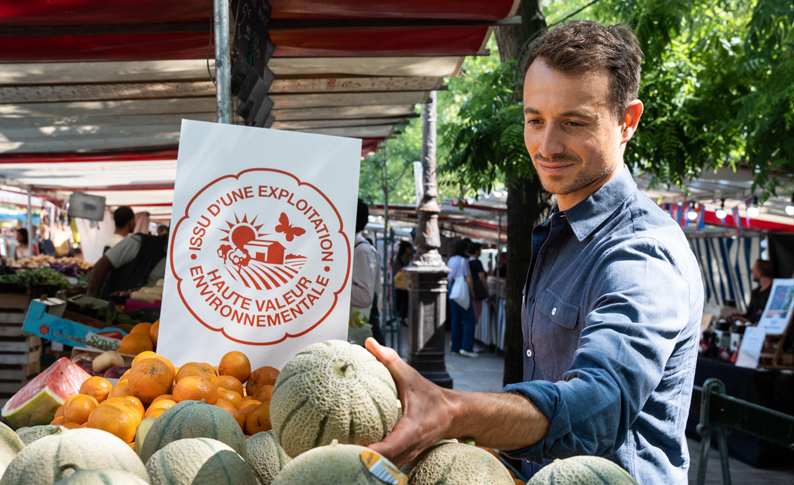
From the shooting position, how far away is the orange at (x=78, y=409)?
2432 mm

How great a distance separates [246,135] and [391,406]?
1801mm

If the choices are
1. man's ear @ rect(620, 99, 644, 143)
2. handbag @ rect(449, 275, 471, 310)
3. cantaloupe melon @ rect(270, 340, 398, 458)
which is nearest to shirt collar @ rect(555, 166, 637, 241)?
man's ear @ rect(620, 99, 644, 143)

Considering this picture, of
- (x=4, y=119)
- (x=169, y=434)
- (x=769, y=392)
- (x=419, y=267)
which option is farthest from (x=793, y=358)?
(x=4, y=119)

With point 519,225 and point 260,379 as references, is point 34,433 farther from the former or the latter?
point 519,225

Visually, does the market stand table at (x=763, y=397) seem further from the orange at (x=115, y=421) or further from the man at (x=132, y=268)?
the orange at (x=115, y=421)

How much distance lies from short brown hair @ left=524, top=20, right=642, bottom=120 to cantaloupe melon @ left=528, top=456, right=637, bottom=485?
3.81 feet

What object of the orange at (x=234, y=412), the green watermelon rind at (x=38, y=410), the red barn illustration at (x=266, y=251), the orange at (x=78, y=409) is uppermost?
the red barn illustration at (x=266, y=251)

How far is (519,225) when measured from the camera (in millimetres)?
6523

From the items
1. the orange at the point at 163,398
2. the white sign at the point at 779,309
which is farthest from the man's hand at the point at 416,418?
the white sign at the point at 779,309

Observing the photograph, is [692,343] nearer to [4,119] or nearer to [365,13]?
[365,13]

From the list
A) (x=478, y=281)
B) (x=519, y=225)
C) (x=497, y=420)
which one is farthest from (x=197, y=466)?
(x=478, y=281)

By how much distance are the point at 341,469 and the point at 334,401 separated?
25cm

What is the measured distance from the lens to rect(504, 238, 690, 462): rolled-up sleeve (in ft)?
4.76

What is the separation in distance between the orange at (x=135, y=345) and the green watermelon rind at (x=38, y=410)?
712 mm
